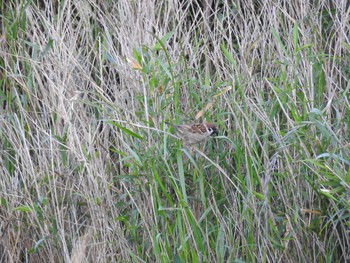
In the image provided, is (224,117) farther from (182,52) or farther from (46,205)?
(46,205)

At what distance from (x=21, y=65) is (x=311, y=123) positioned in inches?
68.6

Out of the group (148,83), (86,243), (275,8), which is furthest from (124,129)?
(275,8)

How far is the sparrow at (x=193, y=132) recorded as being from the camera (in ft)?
11.5

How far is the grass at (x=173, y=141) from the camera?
357 centimetres

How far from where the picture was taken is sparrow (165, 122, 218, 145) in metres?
3.50

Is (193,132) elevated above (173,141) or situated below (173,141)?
above

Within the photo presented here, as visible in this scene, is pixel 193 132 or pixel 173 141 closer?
pixel 193 132

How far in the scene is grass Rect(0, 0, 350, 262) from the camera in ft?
11.7

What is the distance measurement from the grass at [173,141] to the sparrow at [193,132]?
0.19 feet

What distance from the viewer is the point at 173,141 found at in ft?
12.1

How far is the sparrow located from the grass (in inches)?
2.3

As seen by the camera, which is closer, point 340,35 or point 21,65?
point 340,35

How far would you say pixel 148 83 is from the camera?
3697 mm

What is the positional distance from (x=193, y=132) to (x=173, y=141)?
202mm
